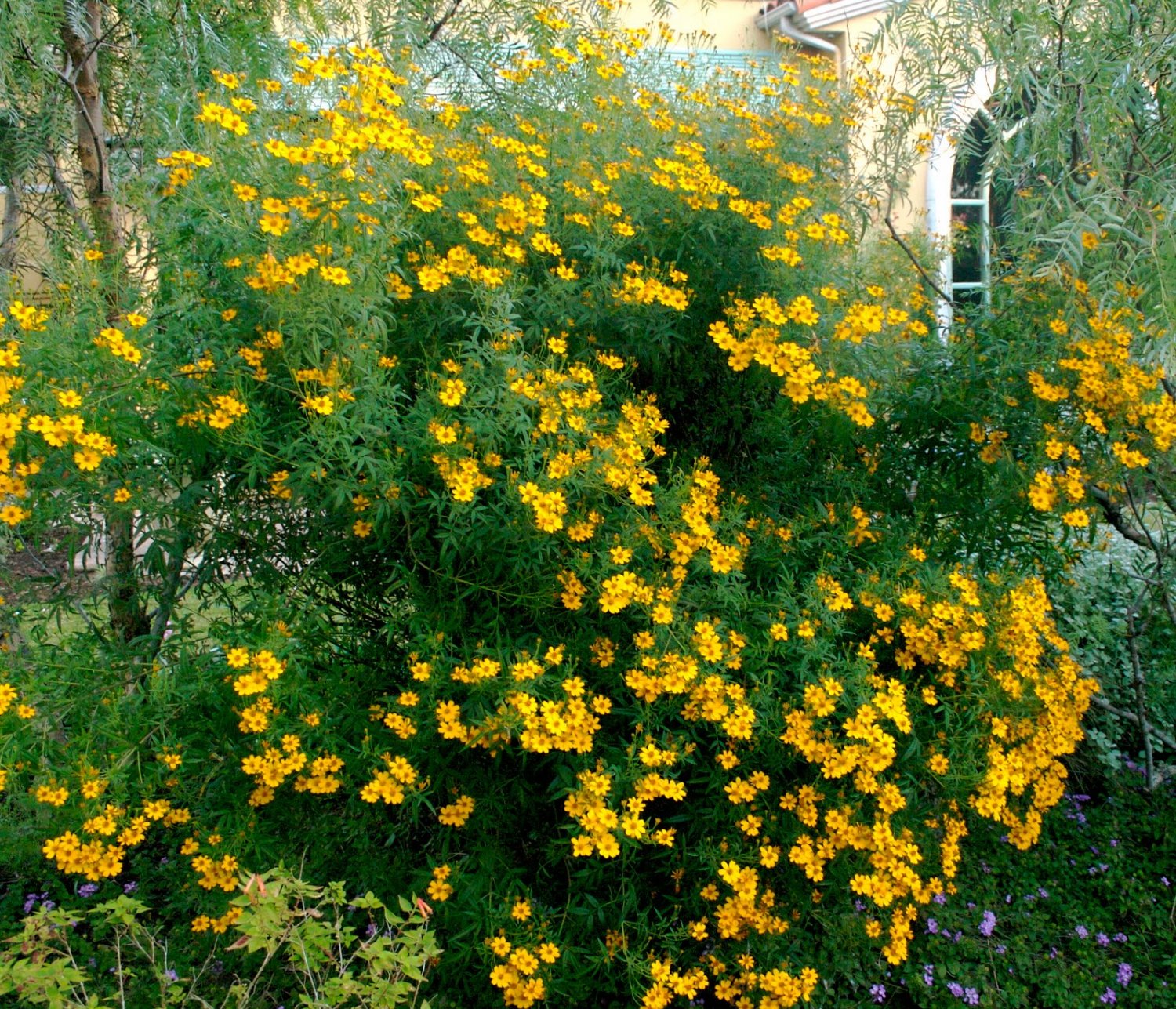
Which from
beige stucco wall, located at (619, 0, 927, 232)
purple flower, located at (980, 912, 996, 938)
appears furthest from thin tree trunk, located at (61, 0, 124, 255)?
beige stucco wall, located at (619, 0, 927, 232)

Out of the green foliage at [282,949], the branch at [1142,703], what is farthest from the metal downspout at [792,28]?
the green foliage at [282,949]

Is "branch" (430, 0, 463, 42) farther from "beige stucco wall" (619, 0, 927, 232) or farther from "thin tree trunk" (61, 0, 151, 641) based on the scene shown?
"beige stucco wall" (619, 0, 927, 232)

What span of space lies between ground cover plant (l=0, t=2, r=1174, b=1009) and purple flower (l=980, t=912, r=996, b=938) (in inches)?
14.6

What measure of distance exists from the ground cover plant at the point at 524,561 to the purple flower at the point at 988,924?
1.21 ft

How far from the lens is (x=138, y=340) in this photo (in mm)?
2238

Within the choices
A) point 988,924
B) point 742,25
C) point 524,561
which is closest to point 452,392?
point 524,561

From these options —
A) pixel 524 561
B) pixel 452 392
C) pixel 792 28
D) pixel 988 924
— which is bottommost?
pixel 988 924

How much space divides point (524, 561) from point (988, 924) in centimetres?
179

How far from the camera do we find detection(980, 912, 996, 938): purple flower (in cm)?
284

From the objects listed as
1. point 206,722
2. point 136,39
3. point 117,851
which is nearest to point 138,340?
point 206,722

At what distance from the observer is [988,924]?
2852mm

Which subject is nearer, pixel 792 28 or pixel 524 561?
pixel 524 561

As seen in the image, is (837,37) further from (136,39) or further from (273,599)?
(273,599)

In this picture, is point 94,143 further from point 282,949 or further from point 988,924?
point 988,924
